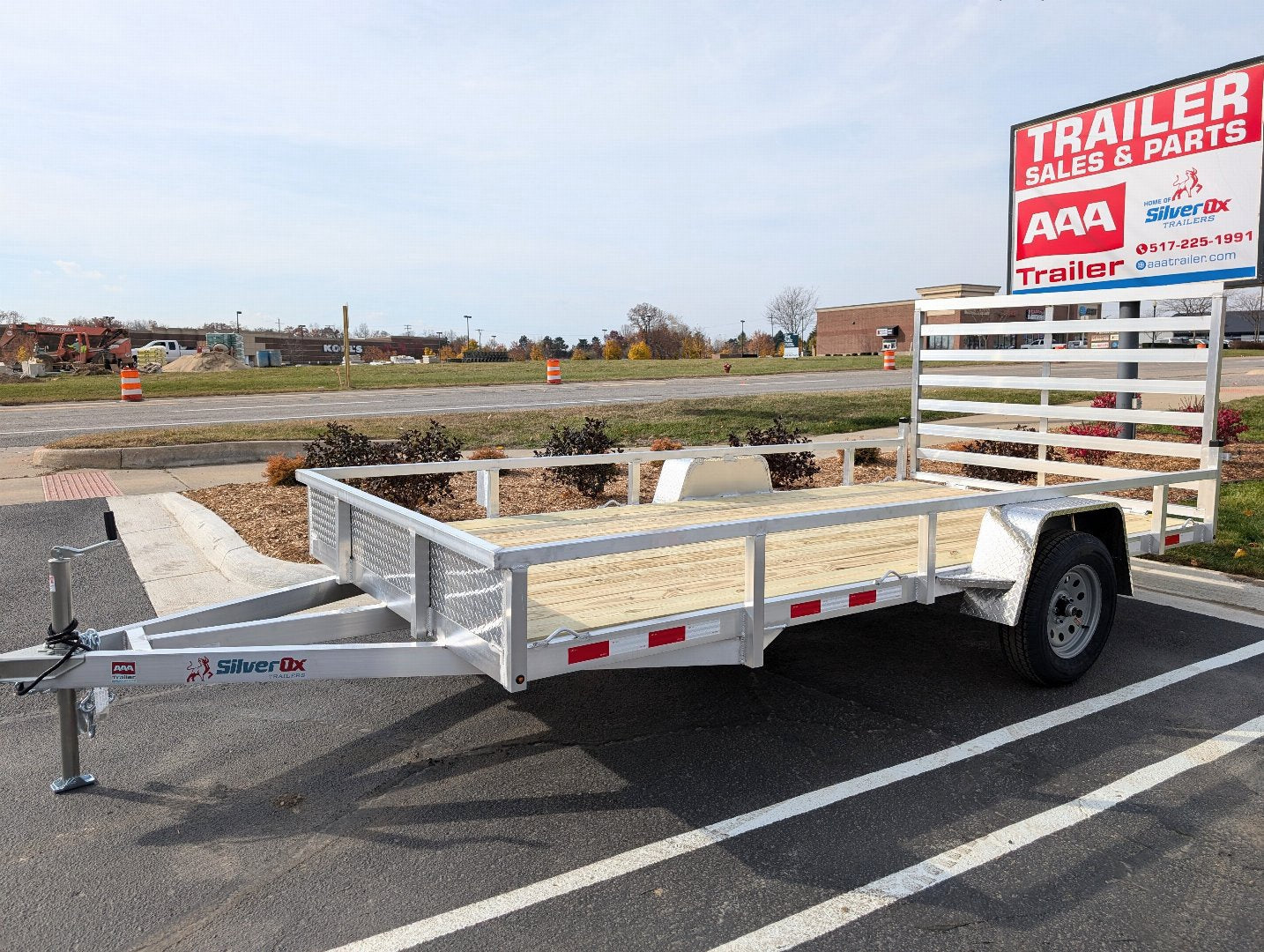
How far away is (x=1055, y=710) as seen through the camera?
4.52 metres

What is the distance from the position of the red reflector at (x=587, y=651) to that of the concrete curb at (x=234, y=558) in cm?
322

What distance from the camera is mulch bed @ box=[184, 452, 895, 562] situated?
8242 mm

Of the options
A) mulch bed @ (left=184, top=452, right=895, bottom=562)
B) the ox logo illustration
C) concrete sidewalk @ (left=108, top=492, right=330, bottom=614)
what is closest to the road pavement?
mulch bed @ (left=184, top=452, right=895, bottom=562)

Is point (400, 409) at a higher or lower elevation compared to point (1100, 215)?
lower

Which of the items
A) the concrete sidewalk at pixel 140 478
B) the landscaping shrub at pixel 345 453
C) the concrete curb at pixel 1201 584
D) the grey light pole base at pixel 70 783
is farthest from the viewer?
Answer: the concrete sidewalk at pixel 140 478

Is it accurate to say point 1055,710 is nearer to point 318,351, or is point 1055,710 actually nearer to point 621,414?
point 621,414

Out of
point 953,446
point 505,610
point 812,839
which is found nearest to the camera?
point 505,610

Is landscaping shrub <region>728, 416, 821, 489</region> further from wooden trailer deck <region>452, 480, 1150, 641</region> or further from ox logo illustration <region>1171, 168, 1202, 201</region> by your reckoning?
ox logo illustration <region>1171, 168, 1202, 201</region>

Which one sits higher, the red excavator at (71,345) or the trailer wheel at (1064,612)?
the red excavator at (71,345)

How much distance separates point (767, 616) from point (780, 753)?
2.50 ft

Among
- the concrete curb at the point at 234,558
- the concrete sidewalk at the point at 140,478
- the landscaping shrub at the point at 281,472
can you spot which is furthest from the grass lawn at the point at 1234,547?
the concrete sidewalk at the point at 140,478

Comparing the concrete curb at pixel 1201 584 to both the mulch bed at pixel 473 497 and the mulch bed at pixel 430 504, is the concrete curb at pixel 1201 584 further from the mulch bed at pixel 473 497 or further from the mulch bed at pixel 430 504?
the mulch bed at pixel 430 504

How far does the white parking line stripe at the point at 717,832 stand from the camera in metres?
2.86

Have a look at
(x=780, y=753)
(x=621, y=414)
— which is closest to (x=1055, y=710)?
(x=780, y=753)
